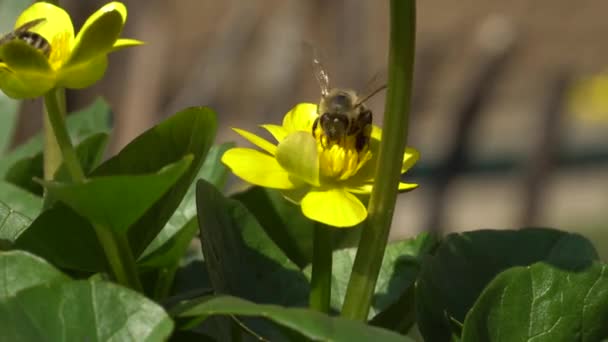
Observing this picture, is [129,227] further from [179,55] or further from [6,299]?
[179,55]

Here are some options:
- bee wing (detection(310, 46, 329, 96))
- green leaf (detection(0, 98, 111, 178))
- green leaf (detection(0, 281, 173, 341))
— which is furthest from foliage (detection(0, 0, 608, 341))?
green leaf (detection(0, 98, 111, 178))

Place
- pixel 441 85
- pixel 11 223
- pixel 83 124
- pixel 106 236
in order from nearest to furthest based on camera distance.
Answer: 1. pixel 106 236
2. pixel 11 223
3. pixel 83 124
4. pixel 441 85

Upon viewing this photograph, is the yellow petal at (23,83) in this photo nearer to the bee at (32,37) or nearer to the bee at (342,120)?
the bee at (32,37)

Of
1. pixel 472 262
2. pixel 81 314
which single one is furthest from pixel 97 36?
pixel 472 262

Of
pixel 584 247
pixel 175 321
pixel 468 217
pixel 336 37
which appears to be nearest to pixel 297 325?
pixel 175 321

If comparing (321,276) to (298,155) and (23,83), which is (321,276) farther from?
(23,83)

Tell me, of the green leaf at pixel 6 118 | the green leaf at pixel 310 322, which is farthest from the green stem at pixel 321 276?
the green leaf at pixel 6 118
